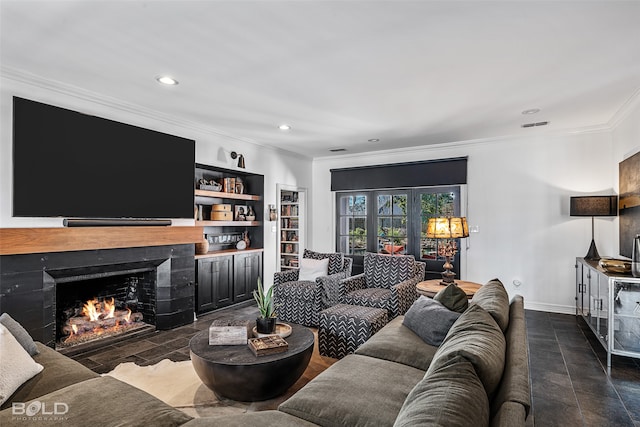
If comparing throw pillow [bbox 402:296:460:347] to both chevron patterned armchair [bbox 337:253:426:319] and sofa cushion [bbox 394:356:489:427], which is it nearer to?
chevron patterned armchair [bbox 337:253:426:319]

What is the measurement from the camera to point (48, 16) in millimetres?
2225

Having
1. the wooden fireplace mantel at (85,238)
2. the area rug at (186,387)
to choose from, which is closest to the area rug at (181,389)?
the area rug at (186,387)

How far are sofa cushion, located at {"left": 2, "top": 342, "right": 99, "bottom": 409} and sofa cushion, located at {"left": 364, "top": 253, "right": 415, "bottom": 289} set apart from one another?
3188 millimetres

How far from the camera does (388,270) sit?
4.47 m

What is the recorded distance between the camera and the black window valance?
18.3ft

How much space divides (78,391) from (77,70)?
2.57 m

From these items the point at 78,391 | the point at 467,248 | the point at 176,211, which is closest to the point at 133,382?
the point at 78,391

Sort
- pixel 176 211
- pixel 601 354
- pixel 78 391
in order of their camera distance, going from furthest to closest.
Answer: pixel 176 211 < pixel 601 354 < pixel 78 391

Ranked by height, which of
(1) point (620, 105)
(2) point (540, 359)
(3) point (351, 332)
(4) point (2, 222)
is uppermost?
(1) point (620, 105)

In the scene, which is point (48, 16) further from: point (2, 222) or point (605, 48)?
point (605, 48)

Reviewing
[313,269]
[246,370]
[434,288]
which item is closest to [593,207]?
[434,288]

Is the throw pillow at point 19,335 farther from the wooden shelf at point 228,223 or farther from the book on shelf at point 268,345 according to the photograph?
the wooden shelf at point 228,223

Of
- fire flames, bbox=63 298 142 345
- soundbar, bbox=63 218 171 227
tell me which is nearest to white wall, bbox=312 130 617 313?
soundbar, bbox=63 218 171 227

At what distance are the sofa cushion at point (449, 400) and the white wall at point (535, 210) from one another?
454 centimetres
